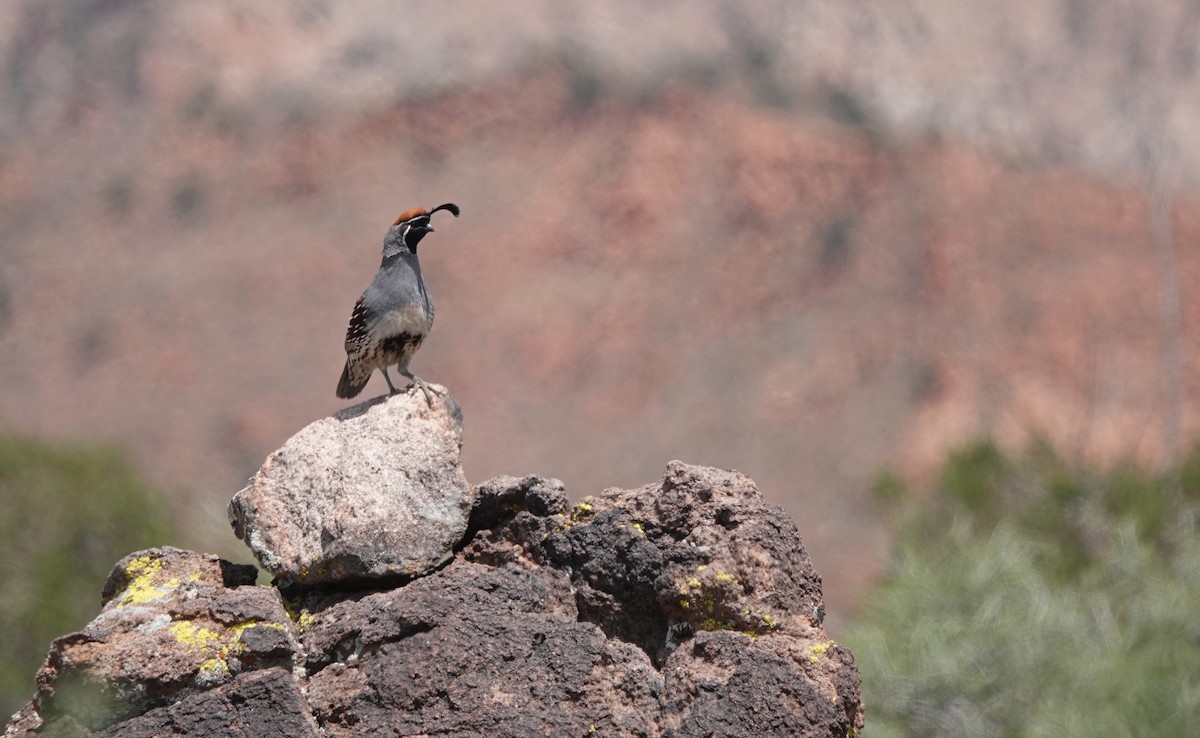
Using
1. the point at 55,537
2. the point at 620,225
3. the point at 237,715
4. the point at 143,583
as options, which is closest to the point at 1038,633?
the point at 143,583

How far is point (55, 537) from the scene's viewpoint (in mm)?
21875

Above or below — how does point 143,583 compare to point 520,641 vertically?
above

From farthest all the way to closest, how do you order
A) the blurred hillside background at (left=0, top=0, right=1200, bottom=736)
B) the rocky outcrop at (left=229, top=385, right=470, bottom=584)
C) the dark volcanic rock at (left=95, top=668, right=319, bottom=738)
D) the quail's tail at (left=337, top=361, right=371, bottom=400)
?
the blurred hillside background at (left=0, top=0, right=1200, bottom=736)
the quail's tail at (left=337, top=361, right=371, bottom=400)
the rocky outcrop at (left=229, top=385, right=470, bottom=584)
the dark volcanic rock at (left=95, top=668, right=319, bottom=738)

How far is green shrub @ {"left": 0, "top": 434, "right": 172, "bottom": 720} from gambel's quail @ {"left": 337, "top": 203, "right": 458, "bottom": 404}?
13.4m

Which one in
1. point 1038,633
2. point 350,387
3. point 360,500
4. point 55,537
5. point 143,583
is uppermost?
point 55,537

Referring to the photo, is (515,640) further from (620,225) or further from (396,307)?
(620,225)

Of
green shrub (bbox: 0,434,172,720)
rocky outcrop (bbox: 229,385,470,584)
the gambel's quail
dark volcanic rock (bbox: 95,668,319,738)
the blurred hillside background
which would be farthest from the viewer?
the blurred hillside background

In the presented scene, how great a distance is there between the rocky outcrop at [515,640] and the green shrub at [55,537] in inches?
590

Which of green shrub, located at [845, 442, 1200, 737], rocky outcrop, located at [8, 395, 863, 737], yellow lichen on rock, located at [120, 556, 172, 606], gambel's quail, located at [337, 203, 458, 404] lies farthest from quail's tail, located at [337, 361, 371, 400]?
green shrub, located at [845, 442, 1200, 737]

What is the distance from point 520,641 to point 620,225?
140ft

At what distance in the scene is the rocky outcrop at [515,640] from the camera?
4672 millimetres

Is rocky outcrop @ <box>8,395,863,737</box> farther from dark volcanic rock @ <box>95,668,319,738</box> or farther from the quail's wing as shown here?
the quail's wing

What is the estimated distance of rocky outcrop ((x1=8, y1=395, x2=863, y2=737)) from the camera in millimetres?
4672

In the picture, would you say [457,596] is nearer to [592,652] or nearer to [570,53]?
[592,652]
